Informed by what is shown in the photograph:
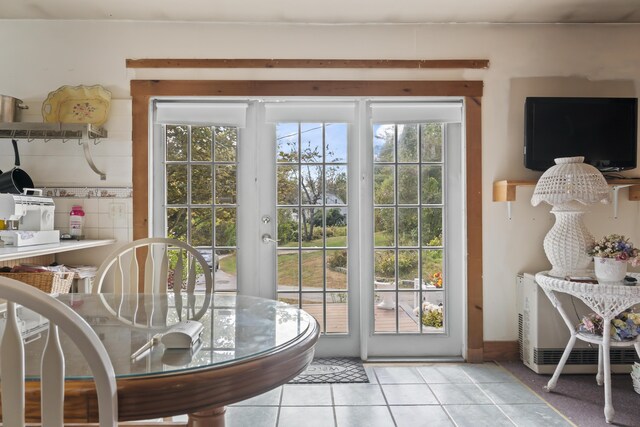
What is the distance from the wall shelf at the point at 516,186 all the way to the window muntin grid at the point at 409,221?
37 cm

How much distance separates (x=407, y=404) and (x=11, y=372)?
2059 mm

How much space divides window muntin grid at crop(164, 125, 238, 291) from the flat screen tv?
2.05 m

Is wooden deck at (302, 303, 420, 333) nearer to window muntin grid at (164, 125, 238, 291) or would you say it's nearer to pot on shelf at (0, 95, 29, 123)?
window muntin grid at (164, 125, 238, 291)

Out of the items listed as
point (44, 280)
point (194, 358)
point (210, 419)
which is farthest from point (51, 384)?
point (44, 280)

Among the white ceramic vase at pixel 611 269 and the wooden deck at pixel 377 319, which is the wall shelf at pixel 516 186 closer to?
the white ceramic vase at pixel 611 269

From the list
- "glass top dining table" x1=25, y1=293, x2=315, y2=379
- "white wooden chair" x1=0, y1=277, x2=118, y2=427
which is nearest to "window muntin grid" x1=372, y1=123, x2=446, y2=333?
"glass top dining table" x1=25, y1=293, x2=315, y2=379

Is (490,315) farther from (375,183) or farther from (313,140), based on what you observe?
(313,140)

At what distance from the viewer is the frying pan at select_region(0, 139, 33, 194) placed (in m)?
2.71

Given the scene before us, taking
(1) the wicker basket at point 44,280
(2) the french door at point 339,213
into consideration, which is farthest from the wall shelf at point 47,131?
(1) the wicker basket at point 44,280

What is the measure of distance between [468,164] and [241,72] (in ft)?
5.53

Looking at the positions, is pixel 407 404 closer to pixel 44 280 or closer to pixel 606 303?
pixel 606 303

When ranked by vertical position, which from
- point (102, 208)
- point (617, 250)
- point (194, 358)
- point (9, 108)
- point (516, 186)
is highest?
point (9, 108)

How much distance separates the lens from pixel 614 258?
2.34 meters

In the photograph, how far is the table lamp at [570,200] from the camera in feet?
8.32
